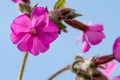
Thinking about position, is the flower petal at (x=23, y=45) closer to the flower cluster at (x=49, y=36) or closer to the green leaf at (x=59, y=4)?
the flower cluster at (x=49, y=36)

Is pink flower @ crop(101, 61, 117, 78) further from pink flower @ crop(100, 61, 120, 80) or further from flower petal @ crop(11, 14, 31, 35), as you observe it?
flower petal @ crop(11, 14, 31, 35)

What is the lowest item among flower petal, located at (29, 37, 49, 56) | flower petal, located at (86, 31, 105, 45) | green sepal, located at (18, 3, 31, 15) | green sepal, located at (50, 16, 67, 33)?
flower petal, located at (86, 31, 105, 45)

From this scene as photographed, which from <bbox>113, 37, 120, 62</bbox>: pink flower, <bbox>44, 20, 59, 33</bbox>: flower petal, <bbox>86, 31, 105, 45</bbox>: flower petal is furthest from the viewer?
<bbox>86, 31, 105, 45</bbox>: flower petal

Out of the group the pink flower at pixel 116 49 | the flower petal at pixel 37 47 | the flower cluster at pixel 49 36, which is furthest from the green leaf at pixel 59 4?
the pink flower at pixel 116 49

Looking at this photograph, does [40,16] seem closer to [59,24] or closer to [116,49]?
[59,24]

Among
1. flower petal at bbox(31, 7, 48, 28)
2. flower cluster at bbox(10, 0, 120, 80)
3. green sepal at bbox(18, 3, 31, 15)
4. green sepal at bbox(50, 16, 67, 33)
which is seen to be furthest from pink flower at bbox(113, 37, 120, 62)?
green sepal at bbox(18, 3, 31, 15)

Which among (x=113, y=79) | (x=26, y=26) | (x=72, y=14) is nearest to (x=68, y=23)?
A: (x=72, y=14)
